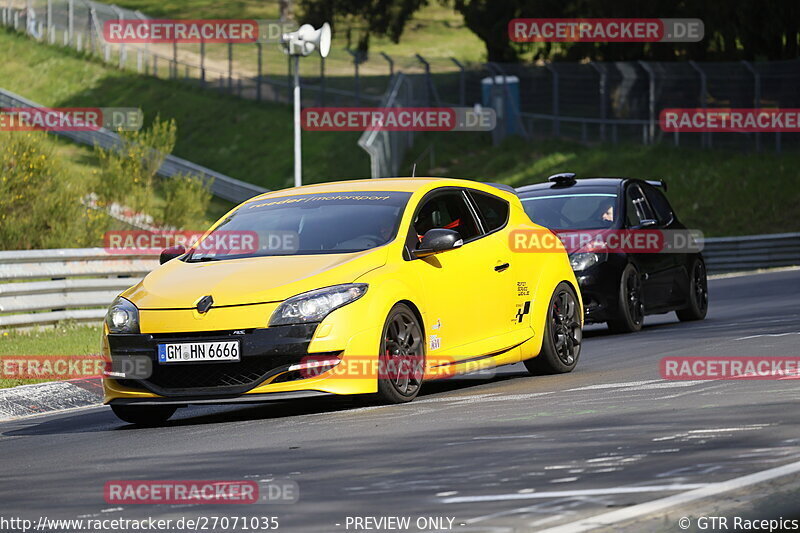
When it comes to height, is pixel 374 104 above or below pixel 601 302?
above

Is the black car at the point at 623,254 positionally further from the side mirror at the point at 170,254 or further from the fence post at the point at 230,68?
the fence post at the point at 230,68

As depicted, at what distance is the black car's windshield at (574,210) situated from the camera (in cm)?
1758

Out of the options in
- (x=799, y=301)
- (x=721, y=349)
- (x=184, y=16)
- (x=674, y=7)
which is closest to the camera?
(x=721, y=349)

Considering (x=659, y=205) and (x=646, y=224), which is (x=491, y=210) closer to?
(x=646, y=224)

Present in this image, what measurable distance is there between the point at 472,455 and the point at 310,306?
2.52m

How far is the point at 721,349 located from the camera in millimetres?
13711

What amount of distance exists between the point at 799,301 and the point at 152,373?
39.0 ft

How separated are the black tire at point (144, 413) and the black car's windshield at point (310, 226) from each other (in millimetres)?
1130

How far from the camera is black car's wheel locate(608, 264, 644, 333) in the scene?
16906 millimetres

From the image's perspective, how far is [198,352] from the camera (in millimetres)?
10219

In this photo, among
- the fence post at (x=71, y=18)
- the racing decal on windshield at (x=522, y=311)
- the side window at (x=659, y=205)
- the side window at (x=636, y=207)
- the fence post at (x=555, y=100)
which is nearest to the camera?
the racing decal on windshield at (x=522, y=311)

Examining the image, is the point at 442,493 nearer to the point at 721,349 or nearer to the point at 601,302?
the point at 721,349


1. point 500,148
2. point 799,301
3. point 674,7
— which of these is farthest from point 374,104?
point 799,301

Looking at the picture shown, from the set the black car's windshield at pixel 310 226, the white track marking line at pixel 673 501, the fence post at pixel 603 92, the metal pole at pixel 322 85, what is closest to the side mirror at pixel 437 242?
the black car's windshield at pixel 310 226
